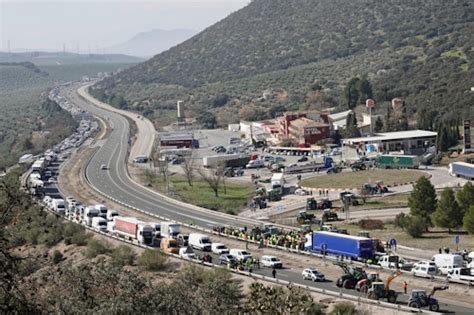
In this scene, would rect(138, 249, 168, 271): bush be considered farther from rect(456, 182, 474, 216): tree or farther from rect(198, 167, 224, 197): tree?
rect(198, 167, 224, 197): tree

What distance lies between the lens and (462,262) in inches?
1431

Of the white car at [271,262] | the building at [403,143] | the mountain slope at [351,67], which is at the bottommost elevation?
the white car at [271,262]

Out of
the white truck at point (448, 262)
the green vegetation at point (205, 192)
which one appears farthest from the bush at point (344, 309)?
the green vegetation at point (205, 192)

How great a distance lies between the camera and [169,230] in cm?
4888

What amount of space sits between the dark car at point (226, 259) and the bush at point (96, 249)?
6.98 meters

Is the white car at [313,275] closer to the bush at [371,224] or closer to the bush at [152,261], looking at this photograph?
the bush at [152,261]

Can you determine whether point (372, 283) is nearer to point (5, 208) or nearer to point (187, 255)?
point (187, 255)

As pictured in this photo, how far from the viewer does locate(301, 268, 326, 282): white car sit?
120 feet

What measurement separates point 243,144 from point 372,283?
67.2 m

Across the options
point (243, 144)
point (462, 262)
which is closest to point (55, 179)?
point (243, 144)

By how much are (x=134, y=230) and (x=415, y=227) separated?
14.3 m

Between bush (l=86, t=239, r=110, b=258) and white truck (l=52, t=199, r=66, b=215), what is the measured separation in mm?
14841

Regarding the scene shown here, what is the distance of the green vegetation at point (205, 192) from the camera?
64.4m

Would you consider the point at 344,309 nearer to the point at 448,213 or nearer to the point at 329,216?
the point at 448,213
